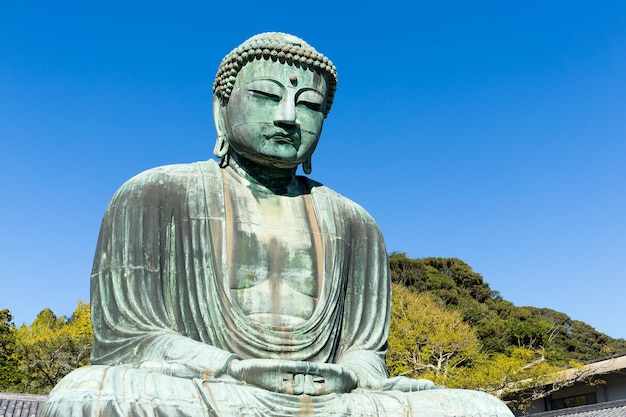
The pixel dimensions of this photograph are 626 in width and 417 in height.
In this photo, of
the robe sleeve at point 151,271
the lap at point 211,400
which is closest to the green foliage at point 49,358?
the robe sleeve at point 151,271

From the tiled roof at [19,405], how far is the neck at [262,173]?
53.9 feet

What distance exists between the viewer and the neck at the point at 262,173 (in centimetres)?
640

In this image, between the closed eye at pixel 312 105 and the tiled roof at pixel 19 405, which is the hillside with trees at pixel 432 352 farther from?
the closed eye at pixel 312 105

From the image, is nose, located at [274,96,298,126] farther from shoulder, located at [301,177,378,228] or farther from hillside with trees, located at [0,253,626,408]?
hillside with trees, located at [0,253,626,408]

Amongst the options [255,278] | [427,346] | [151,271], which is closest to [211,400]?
[255,278]

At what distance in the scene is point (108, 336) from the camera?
220 inches

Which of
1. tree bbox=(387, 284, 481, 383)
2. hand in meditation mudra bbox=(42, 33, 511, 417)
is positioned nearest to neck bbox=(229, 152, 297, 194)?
hand in meditation mudra bbox=(42, 33, 511, 417)

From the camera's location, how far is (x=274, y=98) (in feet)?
20.1

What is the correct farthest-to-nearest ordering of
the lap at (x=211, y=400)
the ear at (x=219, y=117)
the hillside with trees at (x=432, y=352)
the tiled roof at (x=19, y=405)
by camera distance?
1. the hillside with trees at (x=432, y=352)
2. the tiled roof at (x=19, y=405)
3. the ear at (x=219, y=117)
4. the lap at (x=211, y=400)

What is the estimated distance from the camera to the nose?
6.02 m

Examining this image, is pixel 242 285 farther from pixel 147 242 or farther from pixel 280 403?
pixel 280 403

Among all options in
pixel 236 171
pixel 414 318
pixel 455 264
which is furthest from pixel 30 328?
pixel 236 171

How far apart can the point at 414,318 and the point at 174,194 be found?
23.1m

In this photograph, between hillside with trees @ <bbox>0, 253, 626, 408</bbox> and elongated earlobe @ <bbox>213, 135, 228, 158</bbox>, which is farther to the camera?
hillside with trees @ <bbox>0, 253, 626, 408</bbox>
